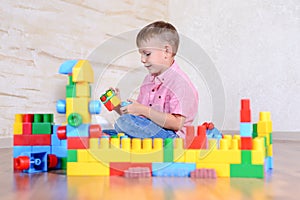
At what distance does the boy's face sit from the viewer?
4.01 feet

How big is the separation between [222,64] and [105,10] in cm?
73

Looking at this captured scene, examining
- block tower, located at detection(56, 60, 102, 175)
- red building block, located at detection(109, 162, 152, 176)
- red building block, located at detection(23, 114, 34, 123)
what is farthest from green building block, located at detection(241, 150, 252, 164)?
red building block, located at detection(23, 114, 34, 123)

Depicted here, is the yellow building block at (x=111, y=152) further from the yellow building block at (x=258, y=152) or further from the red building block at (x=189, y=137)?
the yellow building block at (x=258, y=152)

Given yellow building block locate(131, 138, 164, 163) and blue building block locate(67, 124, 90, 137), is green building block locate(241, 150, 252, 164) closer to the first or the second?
yellow building block locate(131, 138, 164, 163)

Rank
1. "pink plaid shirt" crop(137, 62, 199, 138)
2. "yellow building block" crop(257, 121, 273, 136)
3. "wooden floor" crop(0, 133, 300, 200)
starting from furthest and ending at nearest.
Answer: "pink plaid shirt" crop(137, 62, 199, 138), "yellow building block" crop(257, 121, 273, 136), "wooden floor" crop(0, 133, 300, 200)

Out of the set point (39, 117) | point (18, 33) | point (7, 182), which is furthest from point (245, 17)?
point (7, 182)

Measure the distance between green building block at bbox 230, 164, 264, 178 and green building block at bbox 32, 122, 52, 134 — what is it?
1.57ft

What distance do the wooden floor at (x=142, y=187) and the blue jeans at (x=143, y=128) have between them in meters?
0.24

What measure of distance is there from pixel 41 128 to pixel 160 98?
0.34 m

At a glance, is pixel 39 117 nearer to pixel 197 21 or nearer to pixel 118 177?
pixel 118 177

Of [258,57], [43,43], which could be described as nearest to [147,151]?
[43,43]

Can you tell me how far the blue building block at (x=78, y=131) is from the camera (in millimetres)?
982

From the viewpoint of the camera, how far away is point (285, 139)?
2.31m

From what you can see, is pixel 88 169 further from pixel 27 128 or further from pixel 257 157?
pixel 257 157
